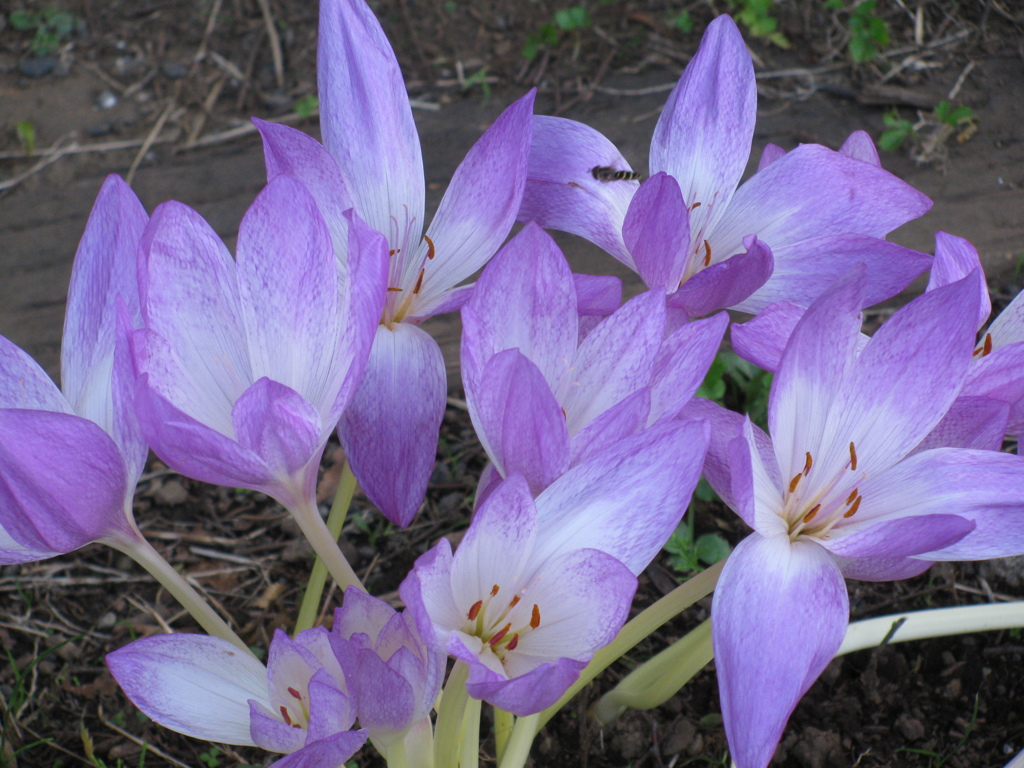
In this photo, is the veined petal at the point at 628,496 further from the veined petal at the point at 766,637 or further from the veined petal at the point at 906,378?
the veined petal at the point at 906,378

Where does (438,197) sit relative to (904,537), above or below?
below

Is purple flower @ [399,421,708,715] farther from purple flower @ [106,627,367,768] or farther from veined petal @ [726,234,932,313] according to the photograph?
veined petal @ [726,234,932,313]

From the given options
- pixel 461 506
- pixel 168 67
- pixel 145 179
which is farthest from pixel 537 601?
pixel 168 67

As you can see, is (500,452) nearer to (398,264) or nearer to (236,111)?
(398,264)

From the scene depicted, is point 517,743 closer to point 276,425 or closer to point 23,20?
point 276,425

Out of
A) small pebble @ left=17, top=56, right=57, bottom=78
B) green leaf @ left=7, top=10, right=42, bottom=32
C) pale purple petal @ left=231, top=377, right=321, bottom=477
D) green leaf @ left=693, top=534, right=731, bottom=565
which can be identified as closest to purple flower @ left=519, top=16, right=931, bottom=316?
pale purple petal @ left=231, top=377, right=321, bottom=477

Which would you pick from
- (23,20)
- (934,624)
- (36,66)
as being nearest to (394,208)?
(934,624)
